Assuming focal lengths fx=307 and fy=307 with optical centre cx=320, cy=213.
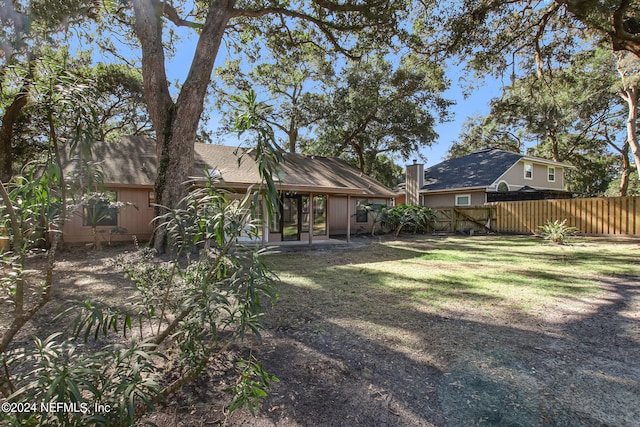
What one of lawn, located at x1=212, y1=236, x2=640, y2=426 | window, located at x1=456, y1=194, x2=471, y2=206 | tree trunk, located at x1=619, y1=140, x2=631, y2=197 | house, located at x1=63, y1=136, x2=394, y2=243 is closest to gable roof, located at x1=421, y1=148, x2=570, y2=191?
window, located at x1=456, y1=194, x2=471, y2=206

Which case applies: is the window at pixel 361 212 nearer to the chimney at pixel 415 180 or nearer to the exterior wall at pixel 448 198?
the chimney at pixel 415 180

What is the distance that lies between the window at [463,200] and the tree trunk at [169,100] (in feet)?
56.1

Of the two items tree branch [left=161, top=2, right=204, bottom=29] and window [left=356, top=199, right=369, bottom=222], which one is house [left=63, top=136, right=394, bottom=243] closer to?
window [left=356, top=199, right=369, bottom=222]

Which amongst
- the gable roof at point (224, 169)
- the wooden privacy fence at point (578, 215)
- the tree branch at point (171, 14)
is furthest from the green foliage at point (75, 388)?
the wooden privacy fence at point (578, 215)

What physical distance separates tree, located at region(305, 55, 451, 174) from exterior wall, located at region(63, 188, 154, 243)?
1198 centimetres

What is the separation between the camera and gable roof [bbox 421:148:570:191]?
63.5ft

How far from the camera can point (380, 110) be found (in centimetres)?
1891

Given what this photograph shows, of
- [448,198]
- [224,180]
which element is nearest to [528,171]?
[448,198]

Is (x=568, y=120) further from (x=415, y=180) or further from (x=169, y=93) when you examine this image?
(x=169, y=93)

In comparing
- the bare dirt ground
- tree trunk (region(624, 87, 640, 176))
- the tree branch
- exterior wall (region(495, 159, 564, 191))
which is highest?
Result: the tree branch

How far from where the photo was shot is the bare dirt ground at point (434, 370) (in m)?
2.12

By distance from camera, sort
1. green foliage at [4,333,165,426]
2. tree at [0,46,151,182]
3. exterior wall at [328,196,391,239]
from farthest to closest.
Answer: exterior wall at [328,196,391,239] < tree at [0,46,151,182] < green foliage at [4,333,165,426]

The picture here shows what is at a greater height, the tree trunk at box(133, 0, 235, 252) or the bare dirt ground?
the tree trunk at box(133, 0, 235, 252)

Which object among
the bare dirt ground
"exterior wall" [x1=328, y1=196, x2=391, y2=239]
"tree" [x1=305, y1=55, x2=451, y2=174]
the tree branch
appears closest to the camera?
the bare dirt ground
